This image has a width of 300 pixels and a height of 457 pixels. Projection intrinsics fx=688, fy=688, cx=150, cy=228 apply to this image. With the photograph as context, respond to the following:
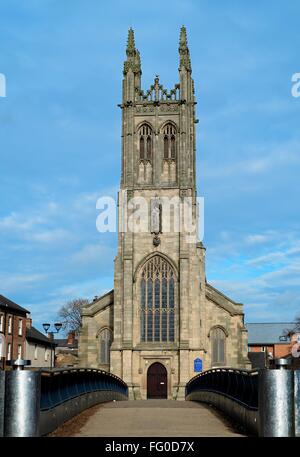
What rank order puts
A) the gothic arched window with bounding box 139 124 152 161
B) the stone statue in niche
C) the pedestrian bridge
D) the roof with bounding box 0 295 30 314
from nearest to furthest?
the pedestrian bridge < the stone statue in niche < the gothic arched window with bounding box 139 124 152 161 < the roof with bounding box 0 295 30 314

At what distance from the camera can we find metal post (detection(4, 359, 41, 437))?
416 inches

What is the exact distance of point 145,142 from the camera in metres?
54.7

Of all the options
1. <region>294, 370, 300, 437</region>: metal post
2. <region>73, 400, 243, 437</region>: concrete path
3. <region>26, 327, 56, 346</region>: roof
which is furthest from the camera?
<region>26, 327, 56, 346</region>: roof

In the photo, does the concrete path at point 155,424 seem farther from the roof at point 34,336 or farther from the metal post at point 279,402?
the roof at point 34,336

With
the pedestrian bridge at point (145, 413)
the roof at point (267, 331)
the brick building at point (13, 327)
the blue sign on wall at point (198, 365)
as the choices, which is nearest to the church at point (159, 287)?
the blue sign on wall at point (198, 365)

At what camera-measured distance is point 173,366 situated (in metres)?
50.4

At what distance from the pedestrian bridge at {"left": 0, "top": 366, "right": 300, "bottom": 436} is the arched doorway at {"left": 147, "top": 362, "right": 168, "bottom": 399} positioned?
29.8 meters

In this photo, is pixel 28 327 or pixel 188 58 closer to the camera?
pixel 188 58

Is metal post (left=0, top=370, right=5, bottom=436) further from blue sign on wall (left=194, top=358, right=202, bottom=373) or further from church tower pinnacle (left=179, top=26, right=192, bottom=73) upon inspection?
church tower pinnacle (left=179, top=26, right=192, bottom=73)

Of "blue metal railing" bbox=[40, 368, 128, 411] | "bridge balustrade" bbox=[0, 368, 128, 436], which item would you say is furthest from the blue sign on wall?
"bridge balustrade" bbox=[0, 368, 128, 436]

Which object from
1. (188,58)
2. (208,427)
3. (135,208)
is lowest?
(208,427)

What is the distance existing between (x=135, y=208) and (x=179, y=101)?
9540mm

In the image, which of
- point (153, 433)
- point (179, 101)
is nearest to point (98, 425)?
point (153, 433)

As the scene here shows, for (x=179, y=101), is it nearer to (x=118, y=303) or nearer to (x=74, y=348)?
(x=118, y=303)
